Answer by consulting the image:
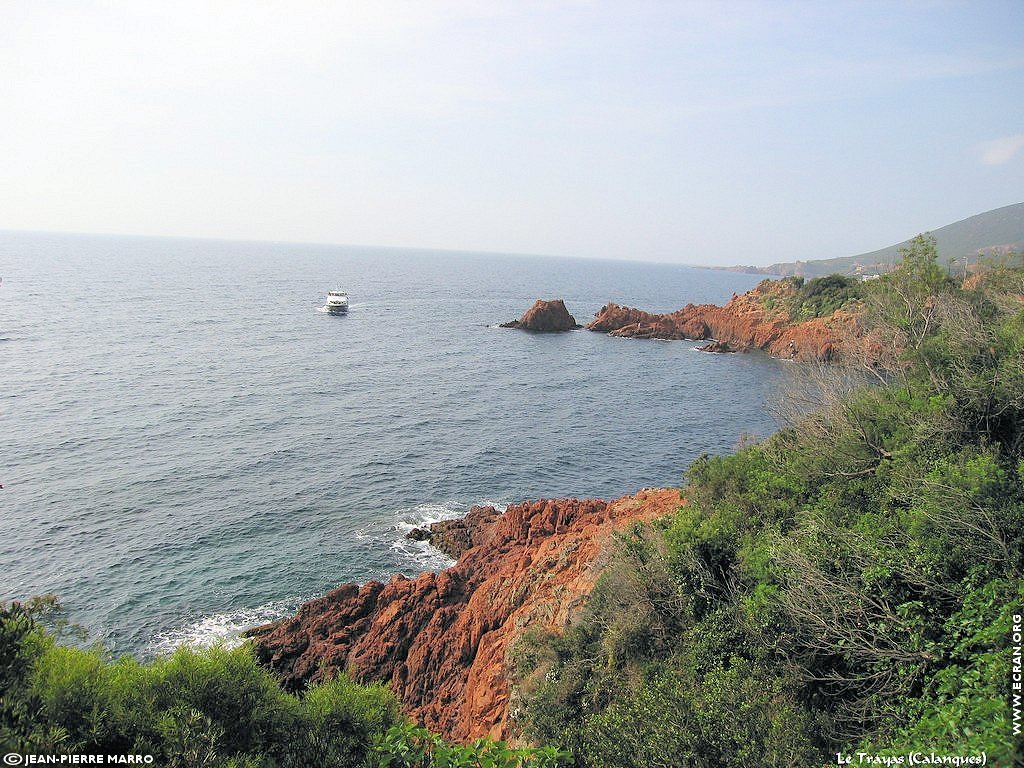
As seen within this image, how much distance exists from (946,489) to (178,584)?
105ft

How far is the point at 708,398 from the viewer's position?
206 feet

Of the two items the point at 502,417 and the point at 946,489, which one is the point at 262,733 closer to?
the point at 946,489

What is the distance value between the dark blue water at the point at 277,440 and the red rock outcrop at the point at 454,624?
3.71 meters

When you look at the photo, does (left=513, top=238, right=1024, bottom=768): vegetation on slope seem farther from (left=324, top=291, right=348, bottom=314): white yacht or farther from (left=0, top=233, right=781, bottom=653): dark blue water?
(left=324, top=291, right=348, bottom=314): white yacht

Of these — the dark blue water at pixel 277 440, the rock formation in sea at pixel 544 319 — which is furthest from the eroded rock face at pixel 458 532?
the rock formation in sea at pixel 544 319

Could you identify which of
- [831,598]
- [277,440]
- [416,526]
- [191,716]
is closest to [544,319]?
[277,440]

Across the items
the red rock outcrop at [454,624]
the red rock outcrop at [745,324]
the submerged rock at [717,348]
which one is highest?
the red rock outcrop at [745,324]

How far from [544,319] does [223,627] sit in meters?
82.1

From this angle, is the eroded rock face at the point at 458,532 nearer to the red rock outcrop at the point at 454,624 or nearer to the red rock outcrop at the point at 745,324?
the red rock outcrop at the point at 454,624

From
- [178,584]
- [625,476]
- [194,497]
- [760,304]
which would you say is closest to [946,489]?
[625,476]

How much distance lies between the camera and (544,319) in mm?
101625

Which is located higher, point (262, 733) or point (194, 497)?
point (262, 733)

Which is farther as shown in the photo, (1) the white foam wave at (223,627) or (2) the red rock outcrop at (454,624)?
(1) the white foam wave at (223,627)

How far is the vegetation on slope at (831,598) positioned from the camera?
414 inches
